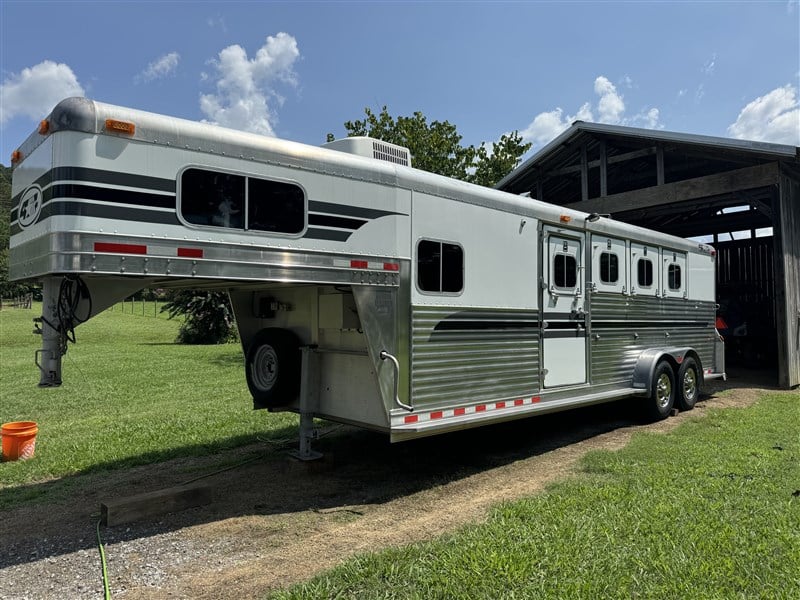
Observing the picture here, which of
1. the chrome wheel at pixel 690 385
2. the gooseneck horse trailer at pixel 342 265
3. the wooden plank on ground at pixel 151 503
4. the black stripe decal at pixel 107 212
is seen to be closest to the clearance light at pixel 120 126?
the gooseneck horse trailer at pixel 342 265

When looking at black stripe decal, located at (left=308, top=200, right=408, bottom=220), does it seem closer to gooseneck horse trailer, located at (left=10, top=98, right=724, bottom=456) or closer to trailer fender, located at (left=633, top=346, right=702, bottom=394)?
gooseneck horse trailer, located at (left=10, top=98, right=724, bottom=456)

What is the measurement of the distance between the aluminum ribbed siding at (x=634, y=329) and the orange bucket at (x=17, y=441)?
6.38 metres

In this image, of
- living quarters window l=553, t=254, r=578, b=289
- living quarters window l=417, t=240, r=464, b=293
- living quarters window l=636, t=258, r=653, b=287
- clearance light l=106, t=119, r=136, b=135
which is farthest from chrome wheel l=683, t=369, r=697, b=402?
clearance light l=106, t=119, r=136, b=135

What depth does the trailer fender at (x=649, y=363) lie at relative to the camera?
765 cm

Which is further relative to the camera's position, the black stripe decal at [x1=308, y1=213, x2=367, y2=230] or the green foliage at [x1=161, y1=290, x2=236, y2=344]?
the green foliage at [x1=161, y1=290, x2=236, y2=344]

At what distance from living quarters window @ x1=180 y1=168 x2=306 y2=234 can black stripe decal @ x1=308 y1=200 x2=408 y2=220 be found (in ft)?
0.37

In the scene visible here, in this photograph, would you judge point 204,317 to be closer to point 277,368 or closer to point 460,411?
point 277,368

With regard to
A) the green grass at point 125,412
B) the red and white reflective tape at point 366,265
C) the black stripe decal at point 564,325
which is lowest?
the green grass at point 125,412

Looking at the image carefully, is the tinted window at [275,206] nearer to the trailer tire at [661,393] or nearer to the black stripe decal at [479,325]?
the black stripe decal at [479,325]

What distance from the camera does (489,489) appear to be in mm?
5191

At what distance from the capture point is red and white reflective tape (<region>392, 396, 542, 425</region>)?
484cm

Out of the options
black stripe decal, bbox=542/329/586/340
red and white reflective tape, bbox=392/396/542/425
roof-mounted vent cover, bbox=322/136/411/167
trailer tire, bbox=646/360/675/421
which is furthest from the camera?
trailer tire, bbox=646/360/675/421

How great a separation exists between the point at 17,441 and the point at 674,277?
8982 mm

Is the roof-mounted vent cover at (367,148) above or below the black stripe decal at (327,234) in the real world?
above
